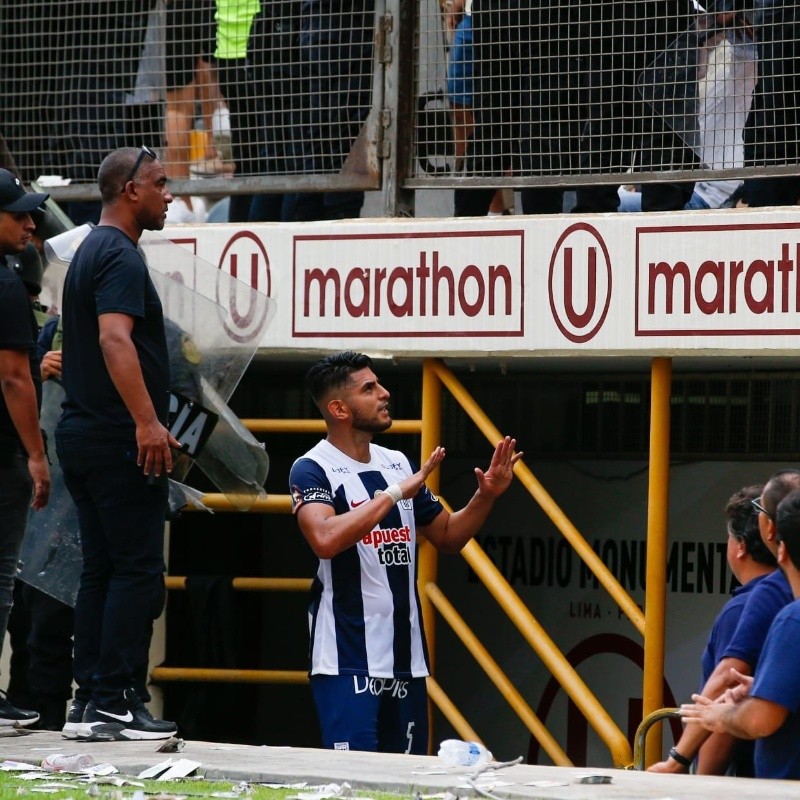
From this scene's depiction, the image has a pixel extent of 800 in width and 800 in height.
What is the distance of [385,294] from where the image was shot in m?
7.28

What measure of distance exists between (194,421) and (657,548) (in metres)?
1.92

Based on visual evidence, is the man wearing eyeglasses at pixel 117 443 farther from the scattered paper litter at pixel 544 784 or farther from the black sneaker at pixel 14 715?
the scattered paper litter at pixel 544 784

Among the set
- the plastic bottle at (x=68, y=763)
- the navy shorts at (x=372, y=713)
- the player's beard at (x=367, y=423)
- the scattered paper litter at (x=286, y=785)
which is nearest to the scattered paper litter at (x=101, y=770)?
the plastic bottle at (x=68, y=763)

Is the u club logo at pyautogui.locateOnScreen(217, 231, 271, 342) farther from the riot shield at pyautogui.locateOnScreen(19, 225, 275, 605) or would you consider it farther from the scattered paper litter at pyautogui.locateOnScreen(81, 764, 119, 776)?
the scattered paper litter at pyautogui.locateOnScreen(81, 764, 119, 776)

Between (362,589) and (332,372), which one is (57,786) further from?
(332,372)

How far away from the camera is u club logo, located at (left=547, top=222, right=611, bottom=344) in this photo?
6.89 meters

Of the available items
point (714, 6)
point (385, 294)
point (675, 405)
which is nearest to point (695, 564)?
point (675, 405)

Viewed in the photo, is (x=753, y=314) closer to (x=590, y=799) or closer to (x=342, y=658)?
(x=342, y=658)

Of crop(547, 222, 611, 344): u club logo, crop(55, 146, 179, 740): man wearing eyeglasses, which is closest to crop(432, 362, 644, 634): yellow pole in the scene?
crop(547, 222, 611, 344): u club logo

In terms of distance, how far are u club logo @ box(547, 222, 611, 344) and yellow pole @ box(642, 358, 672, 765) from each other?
32cm

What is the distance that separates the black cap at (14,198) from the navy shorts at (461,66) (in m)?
2.19

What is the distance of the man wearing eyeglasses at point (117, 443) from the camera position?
5438 millimetres

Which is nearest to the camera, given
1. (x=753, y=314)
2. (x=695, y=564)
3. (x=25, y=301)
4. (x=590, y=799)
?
(x=590, y=799)

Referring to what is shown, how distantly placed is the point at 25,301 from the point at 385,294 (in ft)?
6.45
